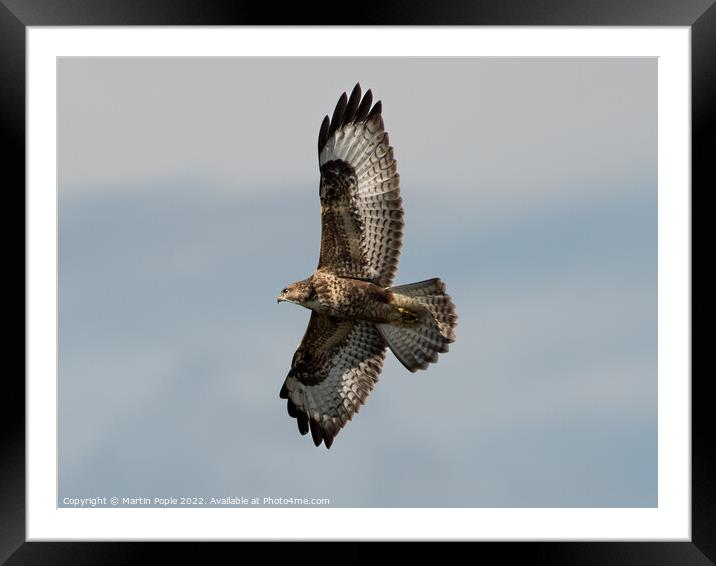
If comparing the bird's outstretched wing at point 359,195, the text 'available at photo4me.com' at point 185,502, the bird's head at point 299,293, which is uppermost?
the bird's outstretched wing at point 359,195

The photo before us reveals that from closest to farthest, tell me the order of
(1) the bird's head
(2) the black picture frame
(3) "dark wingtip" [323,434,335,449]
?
(2) the black picture frame, (1) the bird's head, (3) "dark wingtip" [323,434,335,449]

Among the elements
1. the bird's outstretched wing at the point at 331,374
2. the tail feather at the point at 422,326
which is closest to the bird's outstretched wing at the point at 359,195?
the tail feather at the point at 422,326

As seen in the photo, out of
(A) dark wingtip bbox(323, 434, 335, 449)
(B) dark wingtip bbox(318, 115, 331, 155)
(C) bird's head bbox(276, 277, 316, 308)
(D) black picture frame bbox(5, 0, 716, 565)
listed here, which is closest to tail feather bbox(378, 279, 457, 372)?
(C) bird's head bbox(276, 277, 316, 308)

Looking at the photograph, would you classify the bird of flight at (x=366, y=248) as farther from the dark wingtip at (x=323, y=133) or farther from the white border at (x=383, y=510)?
the white border at (x=383, y=510)

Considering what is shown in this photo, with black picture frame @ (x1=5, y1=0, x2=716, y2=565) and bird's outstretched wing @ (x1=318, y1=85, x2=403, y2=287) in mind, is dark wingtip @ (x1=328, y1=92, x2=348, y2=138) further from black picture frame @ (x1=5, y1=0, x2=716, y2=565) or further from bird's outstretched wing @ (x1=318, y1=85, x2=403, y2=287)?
black picture frame @ (x1=5, y1=0, x2=716, y2=565)

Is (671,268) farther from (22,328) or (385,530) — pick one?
(22,328)
